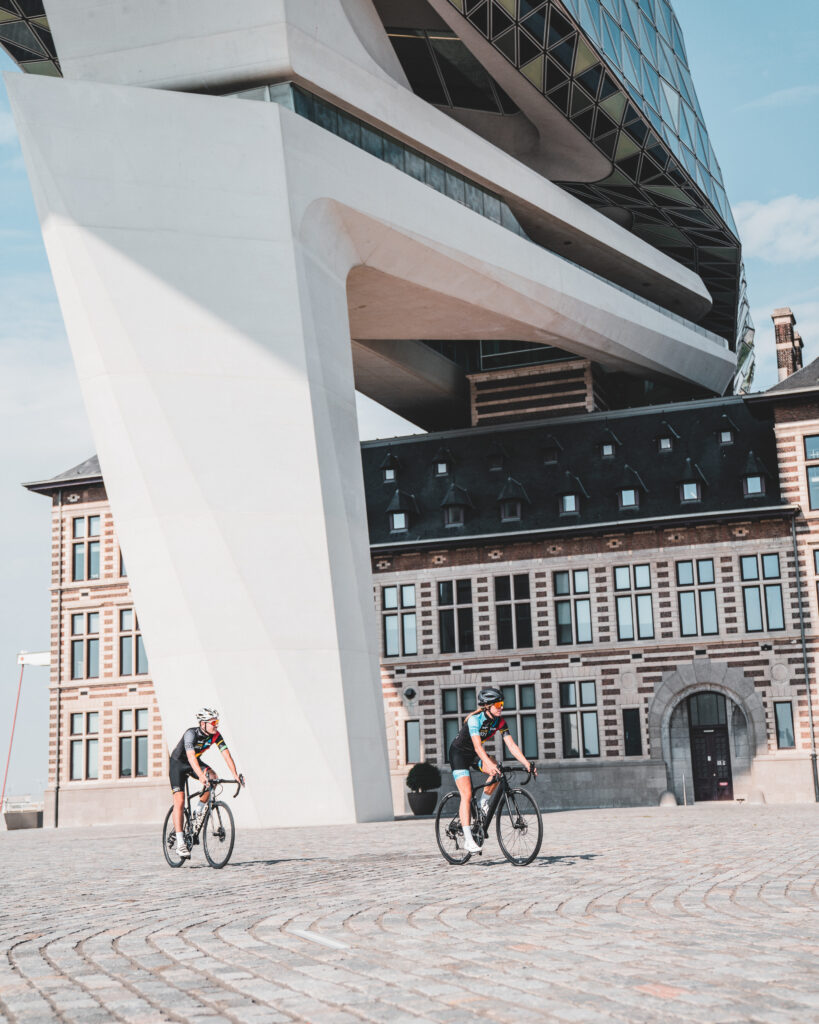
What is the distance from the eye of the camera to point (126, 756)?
1698 inches

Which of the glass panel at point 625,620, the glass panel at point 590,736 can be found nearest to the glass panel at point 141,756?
the glass panel at point 590,736

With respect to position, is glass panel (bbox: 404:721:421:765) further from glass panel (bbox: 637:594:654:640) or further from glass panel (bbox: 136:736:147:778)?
glass panel (bbox: 136:736:147:778)

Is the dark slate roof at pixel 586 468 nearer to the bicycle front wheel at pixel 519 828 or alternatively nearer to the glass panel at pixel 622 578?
the glass panel at pixel 622 578

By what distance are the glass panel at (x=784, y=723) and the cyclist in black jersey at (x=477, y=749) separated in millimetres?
26000

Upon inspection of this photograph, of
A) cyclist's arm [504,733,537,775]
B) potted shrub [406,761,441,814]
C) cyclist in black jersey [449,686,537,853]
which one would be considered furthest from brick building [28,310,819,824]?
cyclist's arm [504,733,537,775]

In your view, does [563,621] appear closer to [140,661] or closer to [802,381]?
[802,381]

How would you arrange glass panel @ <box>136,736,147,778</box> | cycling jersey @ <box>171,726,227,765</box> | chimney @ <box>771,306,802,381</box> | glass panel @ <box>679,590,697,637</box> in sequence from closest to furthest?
cycling jersey @ <box>171,726,227,765</box>
glass panel @ <box>679,590,697,637</box>
glass panel @ <box>136,736,147,778</box>
chimney @ <box>771,306,802,381</box>

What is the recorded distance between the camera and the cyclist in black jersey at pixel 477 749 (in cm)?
1282

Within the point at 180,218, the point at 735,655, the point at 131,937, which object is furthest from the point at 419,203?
the point at 131,937

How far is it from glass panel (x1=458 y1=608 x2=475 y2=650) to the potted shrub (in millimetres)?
4952

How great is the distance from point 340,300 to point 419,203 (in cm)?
396

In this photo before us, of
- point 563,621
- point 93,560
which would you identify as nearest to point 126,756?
point 93,560

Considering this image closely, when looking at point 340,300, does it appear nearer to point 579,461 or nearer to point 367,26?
point 367,26

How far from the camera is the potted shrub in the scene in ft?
118
